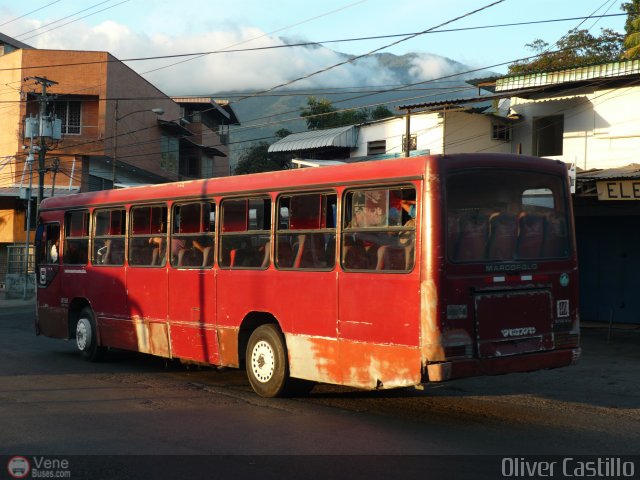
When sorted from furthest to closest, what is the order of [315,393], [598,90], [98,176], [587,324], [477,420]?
[98,176], [598,90], [587,324], [315,393], [477,420]

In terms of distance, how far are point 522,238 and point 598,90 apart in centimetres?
1412

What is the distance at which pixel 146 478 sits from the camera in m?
6.05

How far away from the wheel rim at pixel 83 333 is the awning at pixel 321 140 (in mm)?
17324

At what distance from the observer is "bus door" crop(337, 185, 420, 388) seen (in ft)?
25.6

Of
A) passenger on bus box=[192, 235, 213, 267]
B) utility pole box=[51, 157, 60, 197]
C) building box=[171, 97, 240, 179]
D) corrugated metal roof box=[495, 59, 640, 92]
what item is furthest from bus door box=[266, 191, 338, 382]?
building box=[171, 97, 240, 179]

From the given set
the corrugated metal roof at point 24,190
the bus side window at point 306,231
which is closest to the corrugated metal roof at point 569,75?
the bus side window at point 306,231

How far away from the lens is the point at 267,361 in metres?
9.70

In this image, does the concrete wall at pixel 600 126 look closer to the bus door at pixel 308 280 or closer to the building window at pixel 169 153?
the bus door at pixel 308 280

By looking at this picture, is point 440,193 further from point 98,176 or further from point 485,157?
point 98,176

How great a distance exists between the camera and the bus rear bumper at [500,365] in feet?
24.7

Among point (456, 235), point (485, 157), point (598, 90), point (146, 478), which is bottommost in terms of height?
→ point (146, 478)

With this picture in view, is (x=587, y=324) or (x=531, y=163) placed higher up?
(x=531, y=163)

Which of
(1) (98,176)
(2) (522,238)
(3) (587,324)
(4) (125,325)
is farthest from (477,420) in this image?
(1) (98,176)

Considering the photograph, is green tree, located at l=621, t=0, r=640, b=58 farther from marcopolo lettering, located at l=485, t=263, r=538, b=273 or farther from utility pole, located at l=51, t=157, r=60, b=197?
utility pole, located at l=51, t=157, r=60, b=197
